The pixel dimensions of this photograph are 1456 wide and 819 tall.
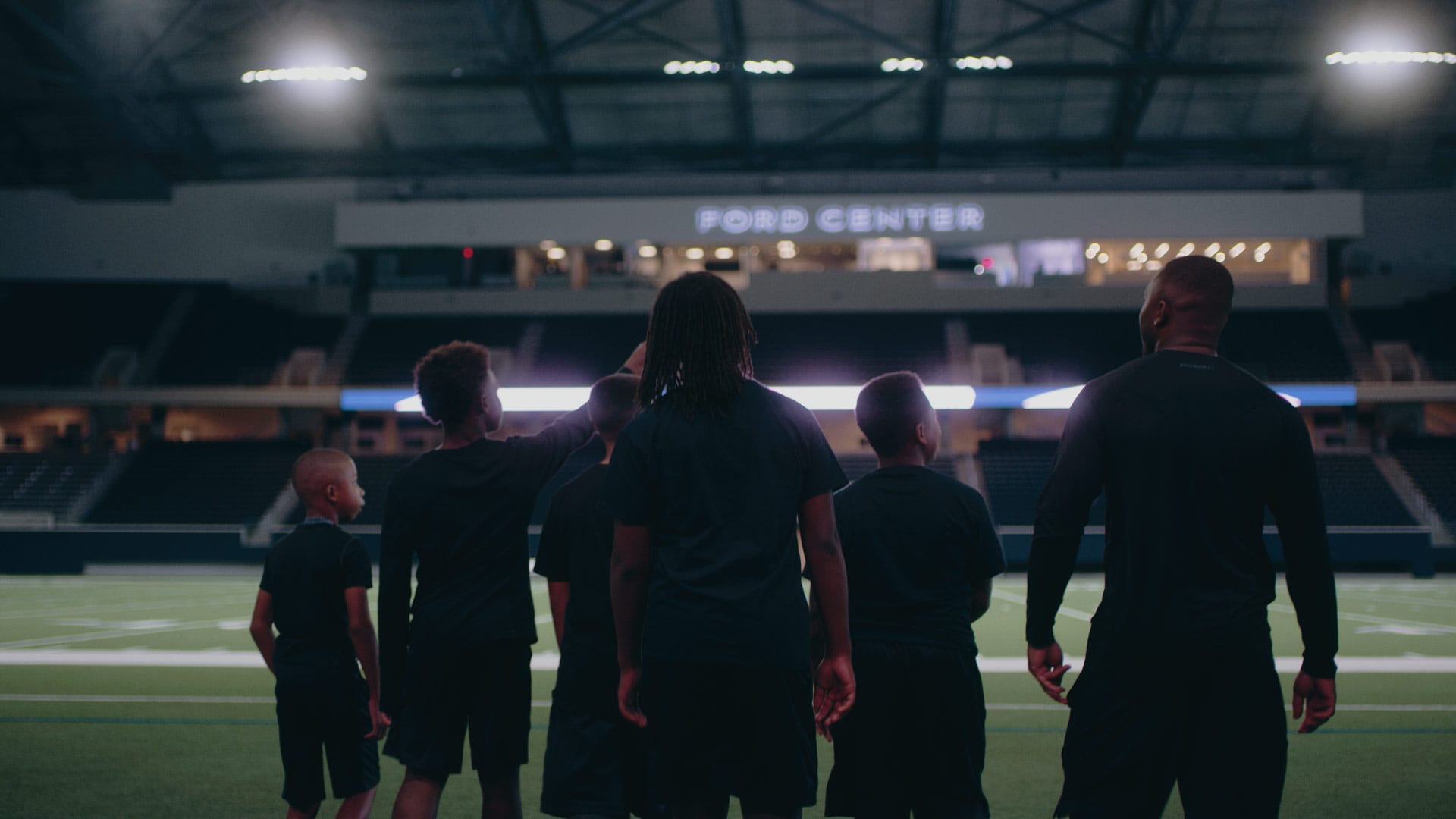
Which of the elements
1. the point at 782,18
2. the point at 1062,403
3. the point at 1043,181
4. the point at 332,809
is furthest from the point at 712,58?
the point at 332,809

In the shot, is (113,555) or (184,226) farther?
(184,226)

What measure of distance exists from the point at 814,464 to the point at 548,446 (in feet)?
3.82

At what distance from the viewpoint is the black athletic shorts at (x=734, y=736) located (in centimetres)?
262

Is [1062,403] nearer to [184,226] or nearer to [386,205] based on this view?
[386,205]

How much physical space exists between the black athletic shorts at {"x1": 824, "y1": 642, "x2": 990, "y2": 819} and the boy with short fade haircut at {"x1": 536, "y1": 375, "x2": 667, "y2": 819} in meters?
0.63

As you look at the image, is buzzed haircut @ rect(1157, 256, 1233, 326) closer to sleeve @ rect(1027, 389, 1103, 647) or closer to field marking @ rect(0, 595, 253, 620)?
sleeve @ rect(1027, 389, 1103, 647)

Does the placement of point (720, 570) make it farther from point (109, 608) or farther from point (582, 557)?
point (109, 608)

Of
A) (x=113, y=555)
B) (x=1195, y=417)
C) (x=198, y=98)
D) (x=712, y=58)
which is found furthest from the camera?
(x=198, y=98)

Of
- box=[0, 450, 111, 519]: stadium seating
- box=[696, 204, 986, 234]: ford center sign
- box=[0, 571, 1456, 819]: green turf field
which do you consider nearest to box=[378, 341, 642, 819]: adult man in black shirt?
box=[0, 571, 1456, 819]: green turf field

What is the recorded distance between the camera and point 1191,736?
2.76m

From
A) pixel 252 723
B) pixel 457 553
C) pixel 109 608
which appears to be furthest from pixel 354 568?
pixel 109 608

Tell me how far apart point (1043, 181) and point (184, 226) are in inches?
1012

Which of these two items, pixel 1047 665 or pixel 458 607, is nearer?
pixel 1047 665

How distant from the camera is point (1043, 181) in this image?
103ft
